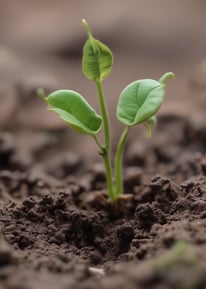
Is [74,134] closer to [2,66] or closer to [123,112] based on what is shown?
[2,66]

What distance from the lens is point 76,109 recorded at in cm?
112

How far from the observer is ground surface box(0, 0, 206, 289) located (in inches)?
32.1

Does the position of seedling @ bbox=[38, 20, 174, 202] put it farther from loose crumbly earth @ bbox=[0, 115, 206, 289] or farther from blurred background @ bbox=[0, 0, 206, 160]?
blurred background @ bbox=[0, 0, 206, 160]

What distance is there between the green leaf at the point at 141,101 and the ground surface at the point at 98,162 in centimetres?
18

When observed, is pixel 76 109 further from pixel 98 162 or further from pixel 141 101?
pixel 98 162

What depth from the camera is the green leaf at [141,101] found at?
1.06 m

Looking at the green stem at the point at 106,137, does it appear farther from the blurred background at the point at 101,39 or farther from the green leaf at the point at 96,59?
the blurred background at the point at 101,39

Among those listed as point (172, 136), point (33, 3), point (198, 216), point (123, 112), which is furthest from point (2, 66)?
point (198, 216)

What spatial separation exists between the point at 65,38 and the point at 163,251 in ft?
6.17

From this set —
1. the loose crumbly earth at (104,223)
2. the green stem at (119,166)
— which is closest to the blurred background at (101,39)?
the loose crumbly earth at (104,223)

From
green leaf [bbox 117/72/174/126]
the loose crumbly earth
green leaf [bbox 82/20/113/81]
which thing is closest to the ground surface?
A: the loose crumbly earth

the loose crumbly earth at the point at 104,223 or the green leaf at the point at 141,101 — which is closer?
the loose crumbly earth at the point at 104,223

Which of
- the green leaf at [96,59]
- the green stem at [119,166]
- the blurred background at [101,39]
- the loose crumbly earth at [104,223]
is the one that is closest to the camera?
the loose crumbly earth at [104,223]

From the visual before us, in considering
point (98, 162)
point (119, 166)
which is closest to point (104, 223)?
point (119, 166)
